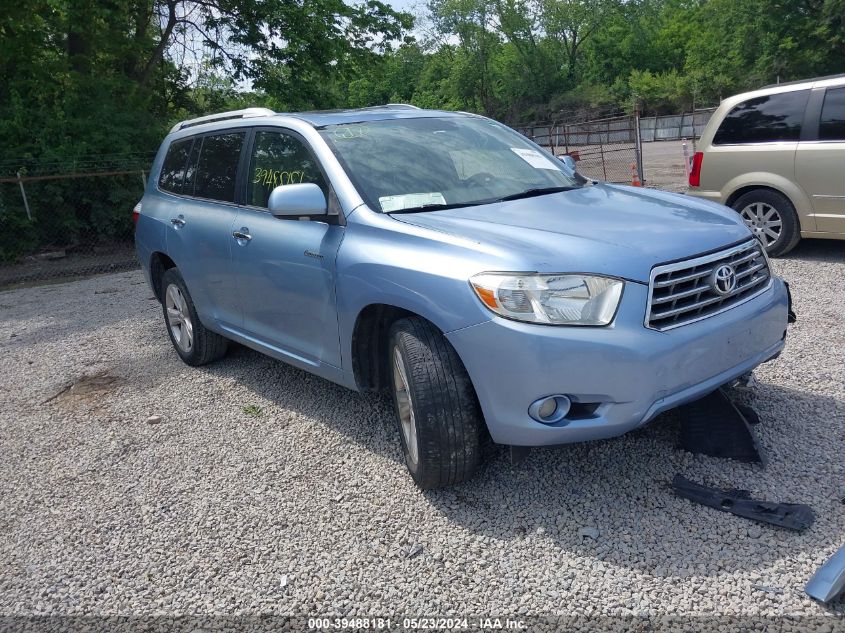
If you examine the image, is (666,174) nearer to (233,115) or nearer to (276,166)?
(233,115)

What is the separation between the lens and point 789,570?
109 inches

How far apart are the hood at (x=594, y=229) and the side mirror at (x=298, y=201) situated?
1.37ft

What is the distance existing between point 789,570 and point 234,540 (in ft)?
7.70

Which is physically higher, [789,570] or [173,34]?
[173,34]

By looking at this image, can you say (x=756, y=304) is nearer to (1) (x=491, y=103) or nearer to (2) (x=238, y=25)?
(2) (x=238, y=25)

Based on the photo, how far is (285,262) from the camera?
13.6 feet

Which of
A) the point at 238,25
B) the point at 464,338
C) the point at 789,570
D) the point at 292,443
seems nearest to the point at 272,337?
the point at 292,443

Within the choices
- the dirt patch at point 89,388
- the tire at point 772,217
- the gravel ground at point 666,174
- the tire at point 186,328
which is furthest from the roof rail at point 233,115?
the gravel ground at point 666,174

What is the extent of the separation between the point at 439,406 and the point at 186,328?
331 centimetres

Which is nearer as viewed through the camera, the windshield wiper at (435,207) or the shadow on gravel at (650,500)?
the shadow on gravel at (650,500)

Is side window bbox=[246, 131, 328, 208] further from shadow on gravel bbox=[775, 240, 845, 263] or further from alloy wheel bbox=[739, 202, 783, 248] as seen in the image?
shadow on gravel bbox=[775, 240, 845, 263]

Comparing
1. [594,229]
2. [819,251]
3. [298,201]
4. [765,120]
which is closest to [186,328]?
[298,201]

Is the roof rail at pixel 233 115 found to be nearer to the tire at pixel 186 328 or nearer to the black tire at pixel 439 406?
the tire at pixel 186 328

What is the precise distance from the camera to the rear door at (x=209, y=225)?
16.0 feet
